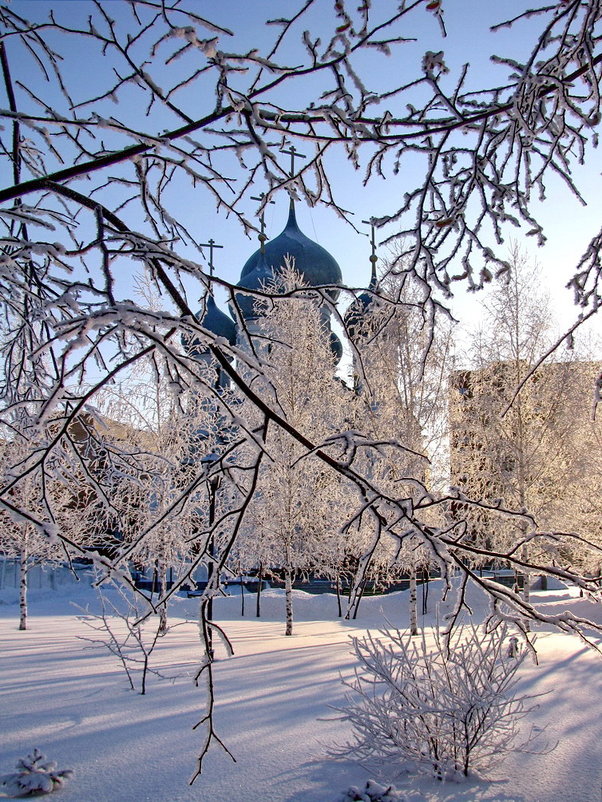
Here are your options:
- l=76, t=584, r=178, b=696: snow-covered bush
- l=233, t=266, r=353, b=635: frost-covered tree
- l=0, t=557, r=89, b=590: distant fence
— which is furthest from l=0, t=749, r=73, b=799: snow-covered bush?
l=0, t=557, r=89, b=590: distant fence

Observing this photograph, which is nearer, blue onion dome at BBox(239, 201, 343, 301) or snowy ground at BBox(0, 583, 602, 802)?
snowy ground at BBox(0, 583, 602, 802)

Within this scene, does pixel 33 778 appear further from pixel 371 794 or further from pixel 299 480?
pixel 299 480

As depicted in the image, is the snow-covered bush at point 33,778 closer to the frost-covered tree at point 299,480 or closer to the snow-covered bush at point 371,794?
the snow-covered bush at point 371,794

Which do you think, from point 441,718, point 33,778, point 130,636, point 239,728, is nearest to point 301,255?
point 130,636

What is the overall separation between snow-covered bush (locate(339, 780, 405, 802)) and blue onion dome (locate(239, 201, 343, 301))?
19.9 m

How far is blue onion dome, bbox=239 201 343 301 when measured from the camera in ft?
78.0

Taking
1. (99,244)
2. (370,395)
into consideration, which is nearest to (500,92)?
(370,395)

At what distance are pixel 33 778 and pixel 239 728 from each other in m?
1.99

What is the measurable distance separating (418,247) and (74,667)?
8809 millimetres

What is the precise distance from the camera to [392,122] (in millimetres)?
1648

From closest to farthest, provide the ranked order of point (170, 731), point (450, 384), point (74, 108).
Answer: point (74, 108)
point (170, 731)
point (450, 384)

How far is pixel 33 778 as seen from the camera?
4242mm

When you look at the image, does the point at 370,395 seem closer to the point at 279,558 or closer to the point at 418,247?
the point at 418,247

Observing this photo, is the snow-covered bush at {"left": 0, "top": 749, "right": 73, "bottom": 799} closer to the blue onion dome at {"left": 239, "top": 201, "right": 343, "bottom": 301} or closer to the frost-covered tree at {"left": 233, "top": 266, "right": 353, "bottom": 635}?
the frost-covered tree at {"left": 233, "top": 266, "right": 353, "bottom": 635}
